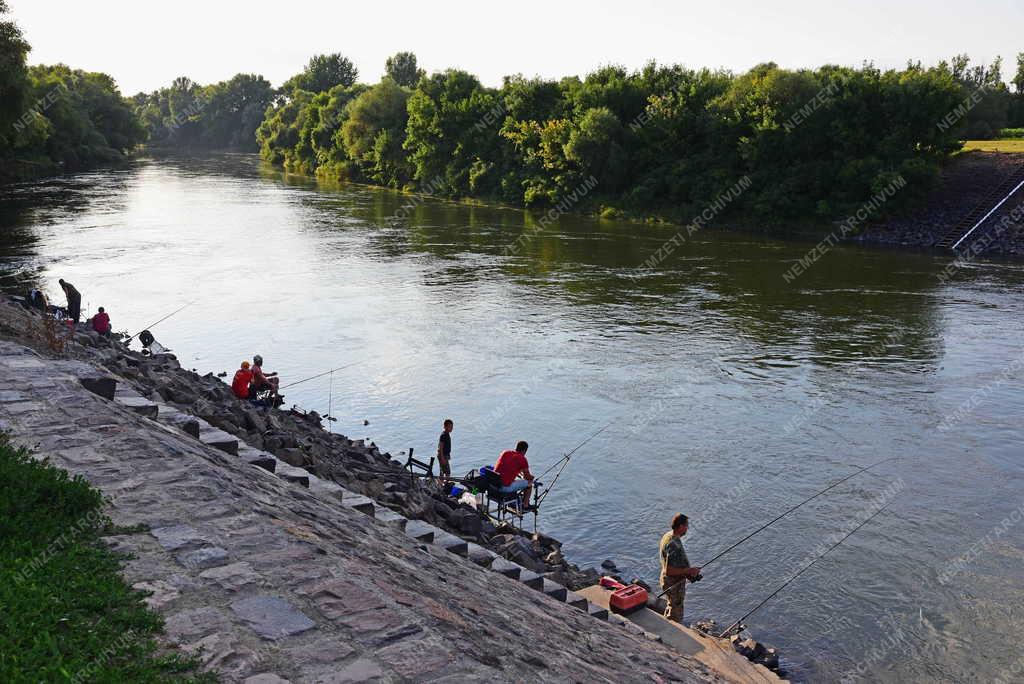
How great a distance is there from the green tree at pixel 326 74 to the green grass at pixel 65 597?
165553 millimetres

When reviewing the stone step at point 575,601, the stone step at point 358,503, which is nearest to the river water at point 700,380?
the stone step at point 575,601

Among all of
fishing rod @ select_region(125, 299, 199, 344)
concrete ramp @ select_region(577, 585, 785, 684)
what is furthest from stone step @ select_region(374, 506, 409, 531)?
fishing rod @ select_region(125, 299, 199, 344)

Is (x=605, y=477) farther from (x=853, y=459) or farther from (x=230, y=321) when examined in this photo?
(x=230, y=321)

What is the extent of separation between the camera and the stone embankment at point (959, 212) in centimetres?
4647

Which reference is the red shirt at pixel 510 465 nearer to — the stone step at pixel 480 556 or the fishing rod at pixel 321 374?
the stone step at pixel 480 556

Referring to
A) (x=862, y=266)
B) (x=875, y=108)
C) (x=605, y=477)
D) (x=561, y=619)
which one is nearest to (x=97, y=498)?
(x=561, y=619)

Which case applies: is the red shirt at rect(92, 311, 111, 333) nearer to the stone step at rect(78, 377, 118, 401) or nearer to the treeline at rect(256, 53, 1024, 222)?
the stone step at rect(78, 377, 118, 401)

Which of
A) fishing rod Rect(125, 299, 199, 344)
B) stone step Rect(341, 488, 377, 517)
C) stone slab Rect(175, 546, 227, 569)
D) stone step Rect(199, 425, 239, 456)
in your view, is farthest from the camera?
fishing rod Rect(125, 299, 199, 344)

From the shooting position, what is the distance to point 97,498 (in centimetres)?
743

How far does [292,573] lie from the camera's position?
6.98 m

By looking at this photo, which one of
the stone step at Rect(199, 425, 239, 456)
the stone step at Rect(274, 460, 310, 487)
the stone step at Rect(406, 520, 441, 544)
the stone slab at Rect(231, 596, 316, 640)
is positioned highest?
the stone slab at Rect(231, 596, 316, 640)

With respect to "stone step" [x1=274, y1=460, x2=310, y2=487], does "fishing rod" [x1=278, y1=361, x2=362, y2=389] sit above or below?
below

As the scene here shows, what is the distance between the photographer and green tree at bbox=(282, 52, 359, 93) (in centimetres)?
16400

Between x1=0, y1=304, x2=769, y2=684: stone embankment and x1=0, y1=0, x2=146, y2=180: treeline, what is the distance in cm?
4530
